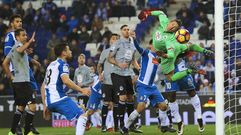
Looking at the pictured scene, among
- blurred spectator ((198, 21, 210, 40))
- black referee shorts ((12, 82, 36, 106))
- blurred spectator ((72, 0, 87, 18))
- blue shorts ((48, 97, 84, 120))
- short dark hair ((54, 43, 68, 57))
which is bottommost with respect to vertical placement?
blue shorts ((48, 97, 84, 120))

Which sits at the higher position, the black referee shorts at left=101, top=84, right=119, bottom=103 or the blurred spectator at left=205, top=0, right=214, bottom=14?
the blurred spectator at left=205, top=0, right=214, bottom=14

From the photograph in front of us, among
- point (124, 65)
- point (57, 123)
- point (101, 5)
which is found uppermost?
point (101, 5)

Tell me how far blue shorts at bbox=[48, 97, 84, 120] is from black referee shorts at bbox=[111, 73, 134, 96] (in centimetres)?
312

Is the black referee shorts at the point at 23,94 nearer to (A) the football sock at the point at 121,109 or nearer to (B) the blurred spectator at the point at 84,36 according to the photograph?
(A) the football sock at the point at 121,109

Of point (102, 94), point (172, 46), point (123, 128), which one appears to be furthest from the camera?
point (102, 94)

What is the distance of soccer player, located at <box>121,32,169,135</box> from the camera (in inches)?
540

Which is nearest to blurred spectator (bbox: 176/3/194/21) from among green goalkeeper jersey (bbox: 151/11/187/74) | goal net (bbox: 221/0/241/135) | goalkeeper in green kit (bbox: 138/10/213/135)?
goal net (bbox: 221/0/241/135)

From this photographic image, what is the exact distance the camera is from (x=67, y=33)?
88.6 feet

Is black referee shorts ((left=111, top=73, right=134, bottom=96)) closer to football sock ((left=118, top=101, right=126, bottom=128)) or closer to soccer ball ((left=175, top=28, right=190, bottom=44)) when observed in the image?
football sock ((left=118, top=101, right=126, bottom=128))

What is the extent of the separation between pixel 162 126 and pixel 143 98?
4.45ft

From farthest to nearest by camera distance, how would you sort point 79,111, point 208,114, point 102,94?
point 208,114
point 102,94
point 79,111

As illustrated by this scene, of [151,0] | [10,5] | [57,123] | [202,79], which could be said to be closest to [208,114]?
[202,79]

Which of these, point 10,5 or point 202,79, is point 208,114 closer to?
point 202,79

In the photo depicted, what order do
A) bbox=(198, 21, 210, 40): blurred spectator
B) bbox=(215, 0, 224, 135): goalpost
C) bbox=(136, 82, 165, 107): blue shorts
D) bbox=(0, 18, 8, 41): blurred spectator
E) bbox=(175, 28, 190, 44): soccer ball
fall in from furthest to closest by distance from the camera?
bbox=(0, 18, 8, 41): blurred spectator → bbox=(198, 21, 210, 40): blurred spectator → bbox=(136, 82, 165, 107): blue shorts → bbox=(175, 28, 190, 44): soccer ball → bbox=(215, 0, 224, 135): goalpost
